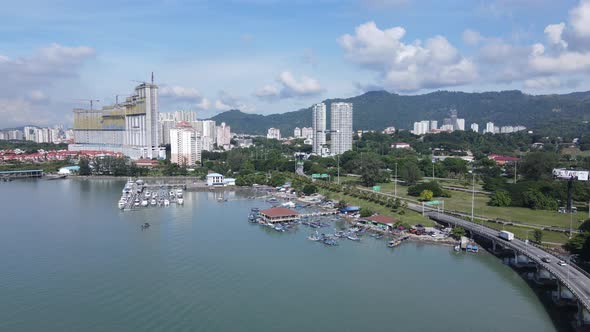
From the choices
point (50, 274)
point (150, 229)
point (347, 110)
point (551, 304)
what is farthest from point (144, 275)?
point (347, 110)

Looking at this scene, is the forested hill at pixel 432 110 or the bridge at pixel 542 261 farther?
the forested hill at pixel 432 110

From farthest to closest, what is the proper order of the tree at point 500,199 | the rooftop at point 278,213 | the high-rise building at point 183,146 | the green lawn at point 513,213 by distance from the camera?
the high-rise building at point 183,146, the tree at point 500,199, the rooftop at point 278,213, the green lawn at point 513,213

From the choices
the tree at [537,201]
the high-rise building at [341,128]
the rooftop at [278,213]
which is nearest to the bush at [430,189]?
the tree at [537,201]

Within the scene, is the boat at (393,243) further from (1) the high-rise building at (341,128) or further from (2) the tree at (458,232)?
(1) the high-rise building at (341,128)

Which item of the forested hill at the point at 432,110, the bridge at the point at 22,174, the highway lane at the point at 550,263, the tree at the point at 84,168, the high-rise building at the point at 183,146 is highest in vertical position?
the forested hill at the point at 432,110

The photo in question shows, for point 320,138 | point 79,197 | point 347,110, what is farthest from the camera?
point 320,138

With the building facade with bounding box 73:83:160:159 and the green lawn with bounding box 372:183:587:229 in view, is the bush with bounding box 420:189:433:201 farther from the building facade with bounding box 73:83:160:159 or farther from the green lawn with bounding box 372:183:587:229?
the building facade with bounding box 73:83:160:159

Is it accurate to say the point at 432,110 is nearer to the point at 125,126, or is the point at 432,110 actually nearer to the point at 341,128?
the point at 341,128

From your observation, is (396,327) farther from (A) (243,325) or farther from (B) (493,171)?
(B) (493,171)
